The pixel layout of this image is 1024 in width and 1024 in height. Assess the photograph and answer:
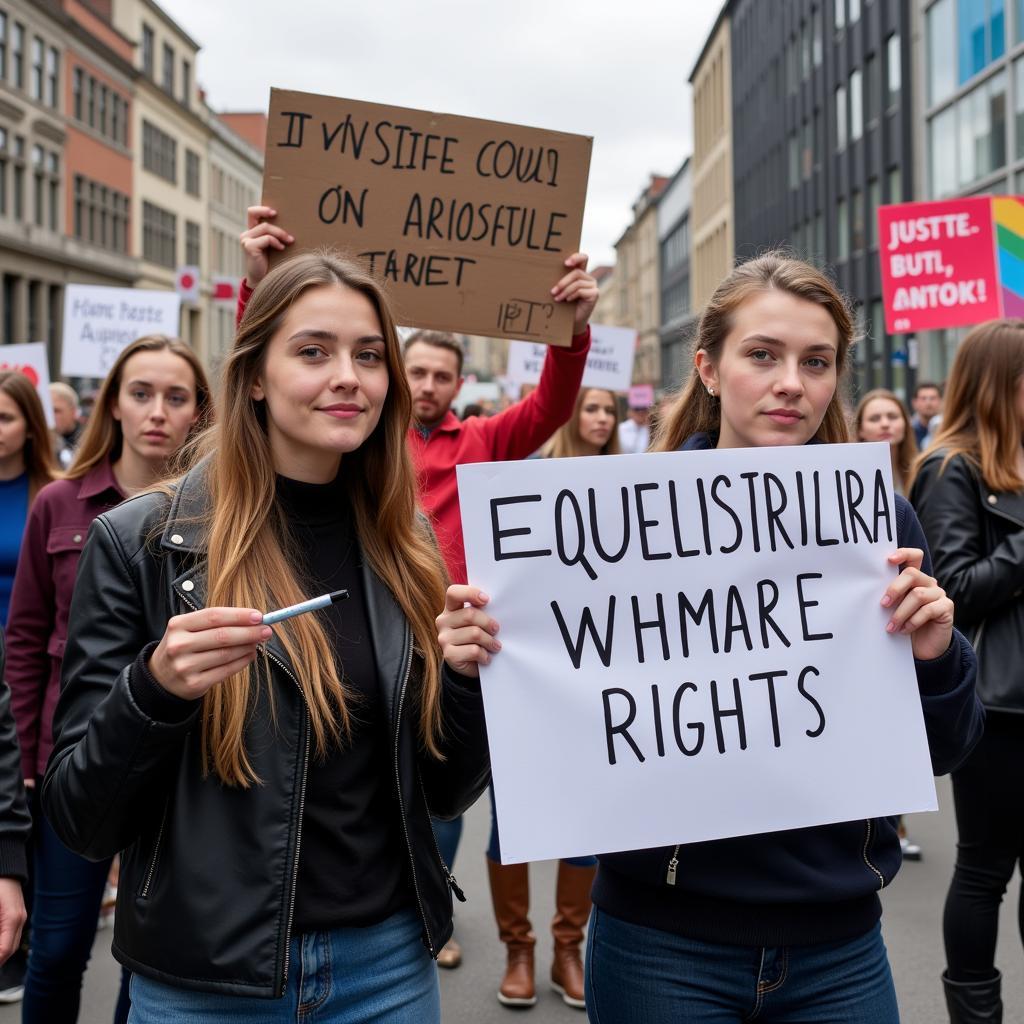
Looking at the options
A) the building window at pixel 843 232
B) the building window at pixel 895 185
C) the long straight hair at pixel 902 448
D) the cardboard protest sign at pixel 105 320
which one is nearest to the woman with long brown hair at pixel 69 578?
the long straight hair at pixel 902 448

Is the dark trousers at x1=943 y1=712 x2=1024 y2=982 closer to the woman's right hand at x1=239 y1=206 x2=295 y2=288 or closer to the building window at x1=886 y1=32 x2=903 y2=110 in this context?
the woman's right hand at x1=239 y1=206 x2=295 y2=288

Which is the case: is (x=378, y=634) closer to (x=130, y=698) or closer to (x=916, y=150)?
(x=130, y=698)

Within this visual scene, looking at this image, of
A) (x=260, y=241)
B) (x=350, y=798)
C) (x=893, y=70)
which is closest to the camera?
(x=350, y=798)

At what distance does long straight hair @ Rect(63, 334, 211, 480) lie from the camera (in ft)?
12.4

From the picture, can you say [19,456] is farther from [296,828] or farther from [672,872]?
[672,872]

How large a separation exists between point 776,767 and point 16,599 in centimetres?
235

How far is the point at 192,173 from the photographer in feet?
206

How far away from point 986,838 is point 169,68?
62386 mm

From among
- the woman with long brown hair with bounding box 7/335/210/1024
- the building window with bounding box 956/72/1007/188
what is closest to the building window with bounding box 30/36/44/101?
the building window with bounding box 956/72/1007/188

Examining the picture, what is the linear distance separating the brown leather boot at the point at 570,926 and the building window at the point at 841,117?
3654 centimetres

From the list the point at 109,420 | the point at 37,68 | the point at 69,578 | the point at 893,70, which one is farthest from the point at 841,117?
the point at 69,578

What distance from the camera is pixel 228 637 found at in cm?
177

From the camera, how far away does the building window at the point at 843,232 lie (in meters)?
37.9

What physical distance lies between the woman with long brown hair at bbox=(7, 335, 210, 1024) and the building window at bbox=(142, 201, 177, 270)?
181 feet
